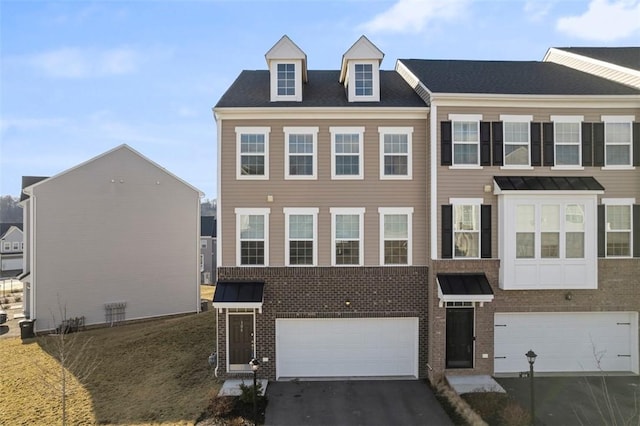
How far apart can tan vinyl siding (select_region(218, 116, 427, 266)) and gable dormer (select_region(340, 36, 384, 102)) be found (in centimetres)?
131

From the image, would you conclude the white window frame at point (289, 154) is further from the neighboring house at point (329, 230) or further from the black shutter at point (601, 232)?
the black shutter at point (601, 232)

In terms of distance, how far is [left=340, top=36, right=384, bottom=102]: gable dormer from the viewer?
44.0ft

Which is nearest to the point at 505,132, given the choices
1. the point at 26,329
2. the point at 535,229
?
the point at 535,229

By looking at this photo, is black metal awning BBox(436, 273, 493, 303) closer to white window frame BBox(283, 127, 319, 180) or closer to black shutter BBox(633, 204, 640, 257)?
black shutter BBox(633, 204, 640, 257)

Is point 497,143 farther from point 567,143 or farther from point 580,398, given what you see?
point 580,398

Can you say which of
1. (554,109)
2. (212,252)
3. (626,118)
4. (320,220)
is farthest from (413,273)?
(212,252)

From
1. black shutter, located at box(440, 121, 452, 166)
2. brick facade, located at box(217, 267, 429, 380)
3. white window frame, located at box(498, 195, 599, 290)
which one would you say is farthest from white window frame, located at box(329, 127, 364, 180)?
white window frame, located at box(498, 195, 599, 290)

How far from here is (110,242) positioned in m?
21.3

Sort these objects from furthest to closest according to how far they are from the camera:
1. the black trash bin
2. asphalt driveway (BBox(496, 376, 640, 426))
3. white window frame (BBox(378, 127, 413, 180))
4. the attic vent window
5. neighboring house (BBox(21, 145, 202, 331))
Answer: the attic vent window → neighboring house (BBox(21, 145, 202, 331)) → the black trash bin → white window frame (BBox(378, 127, 413, 180)) → asphalt driveway (BBox(496, 376, 640, 426))

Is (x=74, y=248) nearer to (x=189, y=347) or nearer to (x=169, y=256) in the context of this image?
(x=169, y=256)

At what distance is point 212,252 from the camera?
144 ft

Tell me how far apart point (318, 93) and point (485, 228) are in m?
8.08

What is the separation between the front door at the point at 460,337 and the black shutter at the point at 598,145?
6896 millimetres

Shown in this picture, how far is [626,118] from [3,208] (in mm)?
126231
